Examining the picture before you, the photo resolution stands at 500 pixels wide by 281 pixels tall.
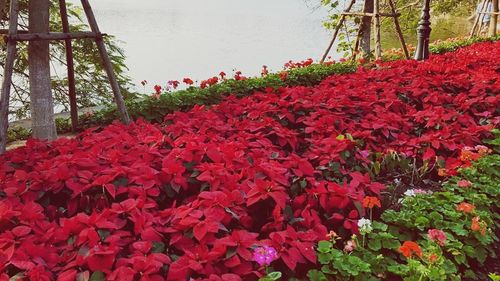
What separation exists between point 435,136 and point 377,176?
0.60 meters

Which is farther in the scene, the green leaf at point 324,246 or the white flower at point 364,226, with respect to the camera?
the white flower at point 364,226

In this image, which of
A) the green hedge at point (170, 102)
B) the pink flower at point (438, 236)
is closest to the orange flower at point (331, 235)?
the pink flower at point (438, 236)

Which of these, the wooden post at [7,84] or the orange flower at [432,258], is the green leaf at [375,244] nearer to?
the orange flower at [432,258]

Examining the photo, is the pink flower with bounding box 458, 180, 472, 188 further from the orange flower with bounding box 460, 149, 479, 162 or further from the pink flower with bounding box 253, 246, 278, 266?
the pink flower with bounding box 253, 246, 278, 266

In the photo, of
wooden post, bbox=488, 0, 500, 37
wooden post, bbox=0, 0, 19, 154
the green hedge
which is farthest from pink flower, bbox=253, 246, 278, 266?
wooden post, bbox=488, 0, 500, 37

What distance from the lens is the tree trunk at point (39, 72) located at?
3.96 m

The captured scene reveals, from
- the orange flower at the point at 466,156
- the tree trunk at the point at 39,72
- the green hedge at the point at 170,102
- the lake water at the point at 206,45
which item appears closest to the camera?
the orange flower at the point at 466,156

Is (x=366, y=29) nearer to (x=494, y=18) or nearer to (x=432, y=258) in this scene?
(x=494, y=18)

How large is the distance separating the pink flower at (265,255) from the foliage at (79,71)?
4.97m

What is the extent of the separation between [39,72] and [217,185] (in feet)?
7.78

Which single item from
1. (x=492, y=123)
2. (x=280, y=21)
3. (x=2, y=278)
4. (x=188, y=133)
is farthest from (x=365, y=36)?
(x=280, y=21)

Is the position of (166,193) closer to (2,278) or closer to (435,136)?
(2,278)

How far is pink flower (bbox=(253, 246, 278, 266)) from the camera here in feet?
6.40

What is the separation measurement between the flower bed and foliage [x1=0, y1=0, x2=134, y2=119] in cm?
294
